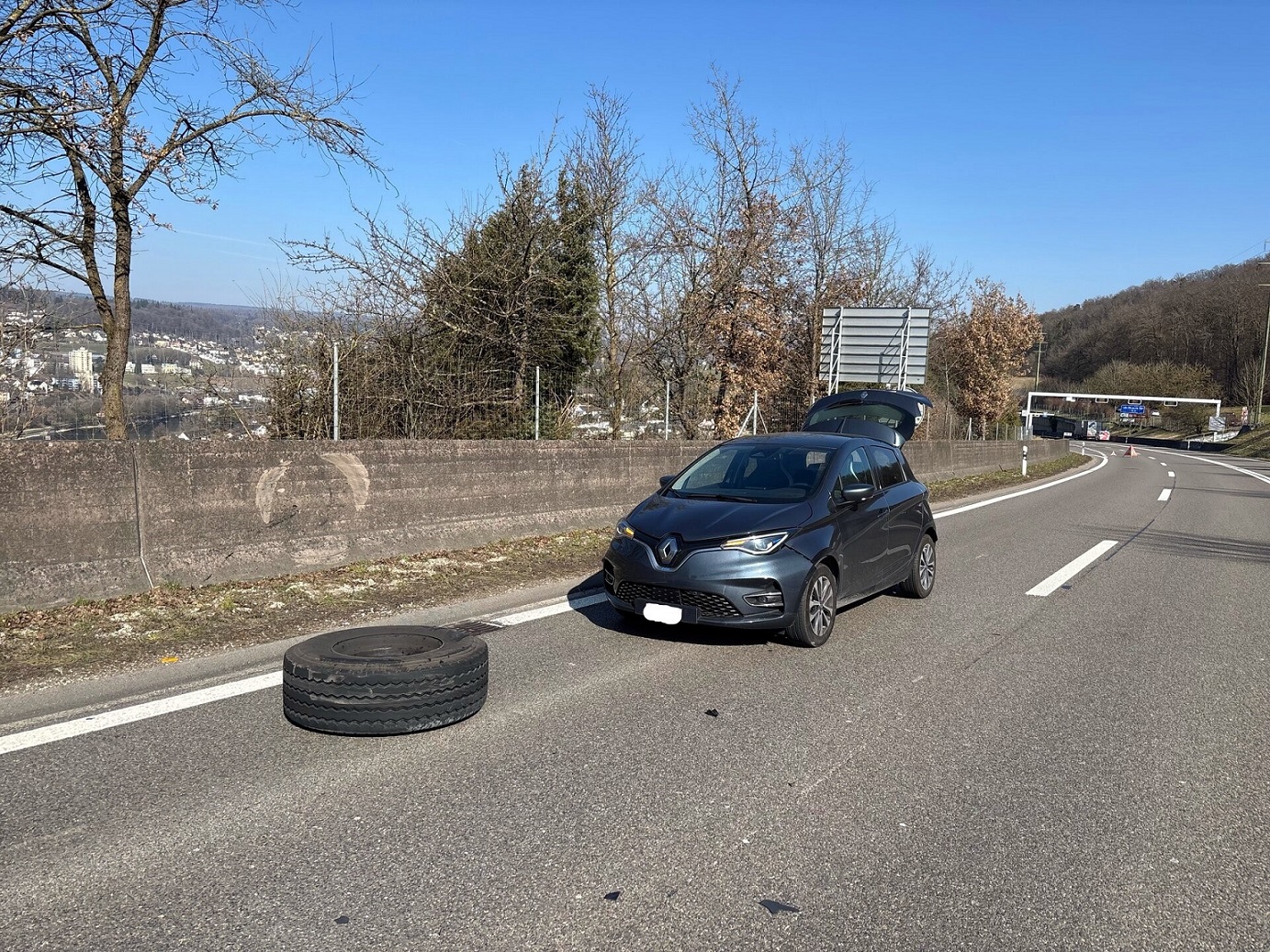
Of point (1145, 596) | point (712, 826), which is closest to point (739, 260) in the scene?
point (1145, 596)

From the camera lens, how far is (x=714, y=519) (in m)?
6.93

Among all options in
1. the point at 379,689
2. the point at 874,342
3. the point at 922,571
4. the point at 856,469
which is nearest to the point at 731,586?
the point at 856,469

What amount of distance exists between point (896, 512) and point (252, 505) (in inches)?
221

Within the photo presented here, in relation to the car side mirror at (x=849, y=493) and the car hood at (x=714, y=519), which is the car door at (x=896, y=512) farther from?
the car hood at (x=714, y=519)

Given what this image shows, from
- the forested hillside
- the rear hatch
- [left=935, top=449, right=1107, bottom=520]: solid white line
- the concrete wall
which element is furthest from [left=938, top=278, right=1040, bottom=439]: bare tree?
the forested hillside

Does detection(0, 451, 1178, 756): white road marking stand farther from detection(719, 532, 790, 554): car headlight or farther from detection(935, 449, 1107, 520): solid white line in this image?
detection(935, 449, 1107, 520): solid white line

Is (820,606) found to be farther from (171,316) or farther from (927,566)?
(171,316)

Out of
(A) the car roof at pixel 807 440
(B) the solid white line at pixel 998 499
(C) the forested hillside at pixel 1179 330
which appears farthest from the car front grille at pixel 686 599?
(C) the forested hillside at pixel 1179 330

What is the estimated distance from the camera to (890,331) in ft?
93.4

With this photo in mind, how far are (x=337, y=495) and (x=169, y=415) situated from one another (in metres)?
1.76

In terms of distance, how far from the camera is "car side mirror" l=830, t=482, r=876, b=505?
24.2 ft

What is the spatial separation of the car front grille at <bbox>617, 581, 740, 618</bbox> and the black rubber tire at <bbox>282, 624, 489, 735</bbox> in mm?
1906

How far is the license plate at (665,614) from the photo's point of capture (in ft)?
21.8

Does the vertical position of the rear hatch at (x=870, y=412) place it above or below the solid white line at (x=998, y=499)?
above
